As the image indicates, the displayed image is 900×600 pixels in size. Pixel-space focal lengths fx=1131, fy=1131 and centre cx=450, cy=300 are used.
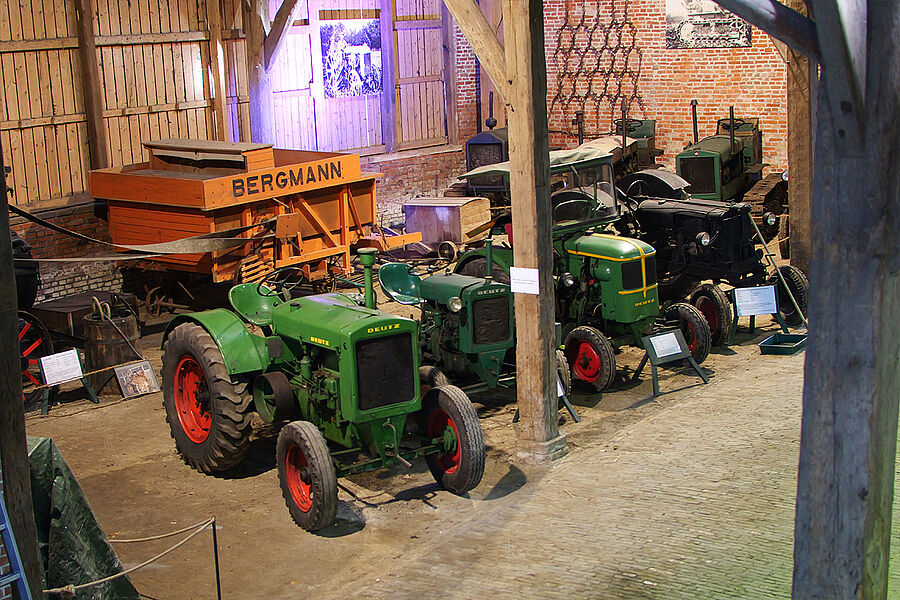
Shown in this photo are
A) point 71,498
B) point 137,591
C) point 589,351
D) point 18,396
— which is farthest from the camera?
point 589,351

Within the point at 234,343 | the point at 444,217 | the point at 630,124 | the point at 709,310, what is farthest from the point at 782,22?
the point at 630,124

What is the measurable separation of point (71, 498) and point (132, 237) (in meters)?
6.98

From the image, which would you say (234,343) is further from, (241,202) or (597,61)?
(597,61)

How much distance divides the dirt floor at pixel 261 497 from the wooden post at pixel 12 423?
1506 mm

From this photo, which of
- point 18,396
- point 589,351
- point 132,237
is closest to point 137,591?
point 18,396

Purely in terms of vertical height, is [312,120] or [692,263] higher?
[312,120]

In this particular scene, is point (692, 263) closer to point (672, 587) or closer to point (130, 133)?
point (672, 587)

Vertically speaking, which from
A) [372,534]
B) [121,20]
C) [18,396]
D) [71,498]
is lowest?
[372,534]

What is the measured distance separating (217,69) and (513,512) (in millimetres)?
9731

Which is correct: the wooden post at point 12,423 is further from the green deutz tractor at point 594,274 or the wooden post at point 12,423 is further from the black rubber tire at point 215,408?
the green deutz tractor at point 594,274

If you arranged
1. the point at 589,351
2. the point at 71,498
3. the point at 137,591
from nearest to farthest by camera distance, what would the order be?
the point at 71,498
the point at 137,591
the point at 589,351

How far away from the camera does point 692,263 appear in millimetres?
11680

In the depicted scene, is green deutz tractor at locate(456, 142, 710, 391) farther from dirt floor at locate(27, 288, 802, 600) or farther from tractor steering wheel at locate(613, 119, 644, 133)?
tractor steering wheel at locate(613, 119, 644, 133)

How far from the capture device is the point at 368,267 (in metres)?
7.84
